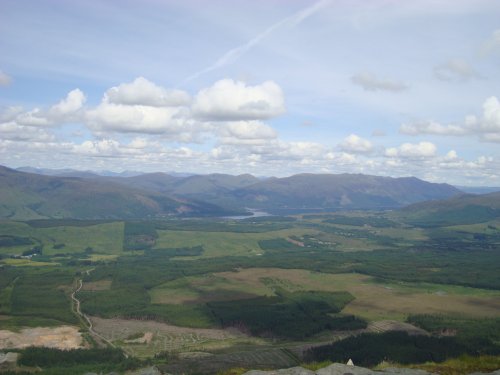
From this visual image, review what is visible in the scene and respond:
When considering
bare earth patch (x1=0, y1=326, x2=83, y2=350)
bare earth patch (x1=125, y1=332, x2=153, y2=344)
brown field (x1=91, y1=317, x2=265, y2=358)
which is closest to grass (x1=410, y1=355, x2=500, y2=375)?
brown field (x1=91, y1=317, x2=265, y2=358)

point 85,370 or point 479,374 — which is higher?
point 479,374

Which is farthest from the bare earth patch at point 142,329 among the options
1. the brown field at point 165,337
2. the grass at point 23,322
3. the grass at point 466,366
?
the grass at point 466,366

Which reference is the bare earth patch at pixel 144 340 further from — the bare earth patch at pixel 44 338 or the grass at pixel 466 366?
the grass at pixel 466 366

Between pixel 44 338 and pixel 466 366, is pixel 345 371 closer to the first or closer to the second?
pixel 466 366

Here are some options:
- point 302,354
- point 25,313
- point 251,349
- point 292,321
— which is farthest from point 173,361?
point 25,313

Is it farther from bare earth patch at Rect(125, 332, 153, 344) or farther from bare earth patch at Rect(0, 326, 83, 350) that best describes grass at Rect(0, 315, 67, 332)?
bare earth patch at Rect(125, 332, 153, 344)

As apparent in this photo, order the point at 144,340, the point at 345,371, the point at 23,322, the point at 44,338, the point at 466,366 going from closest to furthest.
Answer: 1. the point at 345,371
2. the point at 466,366
3. the point at 44,338
4. the point at 144,340
5. the point at 23,322

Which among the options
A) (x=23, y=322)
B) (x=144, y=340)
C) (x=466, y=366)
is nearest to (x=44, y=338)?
(x=23, y=322)

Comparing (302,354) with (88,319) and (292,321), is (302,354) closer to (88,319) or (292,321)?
(292,321)
